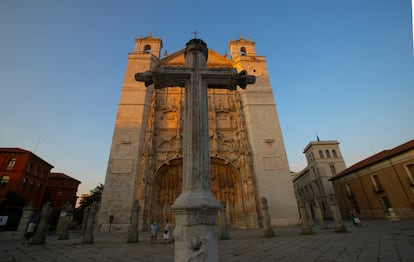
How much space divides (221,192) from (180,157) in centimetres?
484

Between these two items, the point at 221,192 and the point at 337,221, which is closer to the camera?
the point at 337,221

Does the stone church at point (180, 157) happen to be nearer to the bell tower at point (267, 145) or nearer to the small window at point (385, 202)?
the bell tower at point (267, 145)

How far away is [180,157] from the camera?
1678 centimetres

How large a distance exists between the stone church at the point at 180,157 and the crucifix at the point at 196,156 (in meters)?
13.5

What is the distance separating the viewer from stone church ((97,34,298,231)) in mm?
15227

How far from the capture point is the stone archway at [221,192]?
15.6 m

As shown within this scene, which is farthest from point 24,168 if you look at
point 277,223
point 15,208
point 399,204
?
point 399,204

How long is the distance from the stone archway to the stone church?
7 cm

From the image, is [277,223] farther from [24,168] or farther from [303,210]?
[24,168]

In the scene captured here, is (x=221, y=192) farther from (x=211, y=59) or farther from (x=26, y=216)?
(x=211, y=59)

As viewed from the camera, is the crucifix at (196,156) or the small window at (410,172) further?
the small window at (410,172)

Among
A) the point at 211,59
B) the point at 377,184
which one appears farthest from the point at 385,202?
the point at 211,59

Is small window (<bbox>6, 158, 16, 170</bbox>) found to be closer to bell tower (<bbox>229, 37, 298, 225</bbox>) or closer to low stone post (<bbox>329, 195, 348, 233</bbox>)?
bell tower (<bbox>229, 37, 298, 225</bbox>)

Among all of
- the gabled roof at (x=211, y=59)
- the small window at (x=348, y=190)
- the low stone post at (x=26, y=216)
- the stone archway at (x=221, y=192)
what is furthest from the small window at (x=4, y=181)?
the small window at (x=348, y=190)
